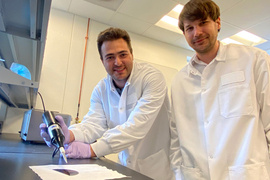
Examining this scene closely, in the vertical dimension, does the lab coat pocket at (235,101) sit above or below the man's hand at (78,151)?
above

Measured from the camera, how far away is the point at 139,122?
3.15ft

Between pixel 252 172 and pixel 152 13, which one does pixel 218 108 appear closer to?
pixel 252 172

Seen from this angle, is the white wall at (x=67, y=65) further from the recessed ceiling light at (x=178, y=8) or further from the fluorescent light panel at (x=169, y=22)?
the recessed ceiling light at (x=178, y=8)

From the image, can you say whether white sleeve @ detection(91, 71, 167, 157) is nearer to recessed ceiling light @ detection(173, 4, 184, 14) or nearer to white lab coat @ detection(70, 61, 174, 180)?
white lab coat @ detection(70, 61, 174, 180)

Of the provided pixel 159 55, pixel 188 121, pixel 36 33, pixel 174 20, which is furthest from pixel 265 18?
pixel 36 33

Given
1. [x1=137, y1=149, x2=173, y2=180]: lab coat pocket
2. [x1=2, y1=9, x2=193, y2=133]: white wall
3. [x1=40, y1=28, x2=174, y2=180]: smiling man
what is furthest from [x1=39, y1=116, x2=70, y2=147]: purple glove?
[x1=2, y1=9, x2=193, y2=133]: white wall

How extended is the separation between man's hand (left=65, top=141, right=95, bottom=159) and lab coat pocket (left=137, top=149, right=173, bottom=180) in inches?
Answer: 14.4

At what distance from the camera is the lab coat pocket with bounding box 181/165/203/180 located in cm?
91

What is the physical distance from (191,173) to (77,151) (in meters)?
0.57

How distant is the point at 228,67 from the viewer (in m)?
0.93

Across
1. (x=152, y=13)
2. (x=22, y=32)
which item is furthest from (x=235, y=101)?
(x=152, y=13)

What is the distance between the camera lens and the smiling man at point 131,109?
104 centimetres

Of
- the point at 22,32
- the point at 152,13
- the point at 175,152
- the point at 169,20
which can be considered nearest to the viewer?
the point at 22,32

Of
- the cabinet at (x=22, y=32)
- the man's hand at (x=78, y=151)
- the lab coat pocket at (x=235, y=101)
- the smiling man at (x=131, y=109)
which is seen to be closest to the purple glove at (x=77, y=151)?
the man's hand at (x=78, y=151)
